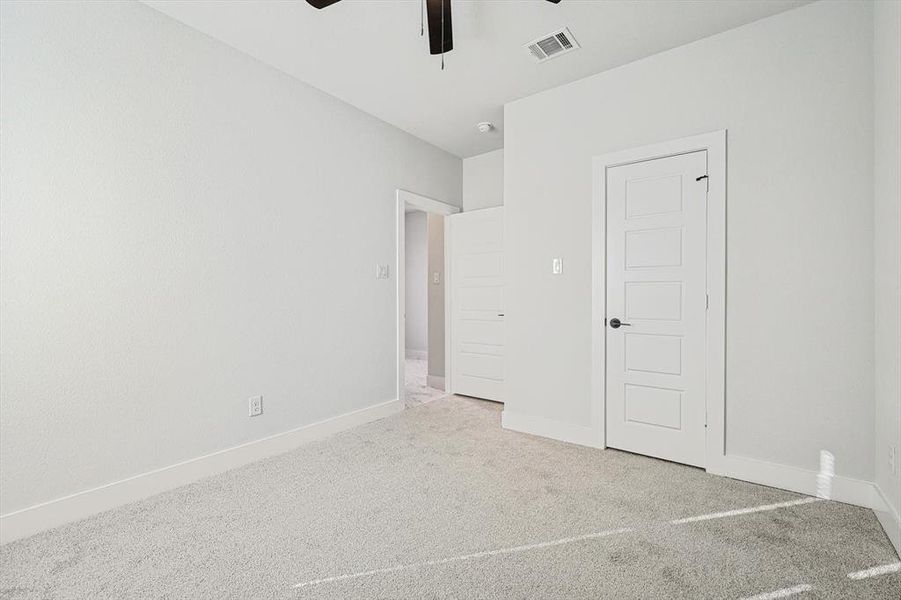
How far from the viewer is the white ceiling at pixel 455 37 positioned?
7.95 ft

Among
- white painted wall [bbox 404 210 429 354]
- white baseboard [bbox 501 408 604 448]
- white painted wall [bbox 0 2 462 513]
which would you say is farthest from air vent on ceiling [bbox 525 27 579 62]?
white painted wall [bbox 404 210 429 354]

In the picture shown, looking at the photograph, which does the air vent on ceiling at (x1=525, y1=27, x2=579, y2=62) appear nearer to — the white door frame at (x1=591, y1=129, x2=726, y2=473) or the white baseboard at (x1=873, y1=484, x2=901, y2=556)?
the white door frame at (x1=591, y1=129, x2=726, y2=473)

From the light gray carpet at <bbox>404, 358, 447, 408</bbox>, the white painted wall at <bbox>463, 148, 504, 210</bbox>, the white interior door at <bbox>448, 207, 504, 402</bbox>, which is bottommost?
the light gray carpet at <bbox>404, 358, 447, 408</bbox>

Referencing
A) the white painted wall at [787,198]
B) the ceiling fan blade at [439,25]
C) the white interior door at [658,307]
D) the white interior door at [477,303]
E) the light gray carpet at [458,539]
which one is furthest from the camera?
the white interior door at [477,303]

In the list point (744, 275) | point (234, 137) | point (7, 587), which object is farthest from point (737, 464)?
point (234, 137)

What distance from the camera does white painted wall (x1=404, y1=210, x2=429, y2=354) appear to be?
785cm

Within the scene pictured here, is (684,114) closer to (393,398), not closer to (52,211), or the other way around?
(393,398)

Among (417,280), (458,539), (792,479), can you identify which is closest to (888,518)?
(792,479)

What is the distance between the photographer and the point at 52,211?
2.09 meters

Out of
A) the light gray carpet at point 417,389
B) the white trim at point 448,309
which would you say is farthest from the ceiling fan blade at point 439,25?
the light gray carpet at point 417,389

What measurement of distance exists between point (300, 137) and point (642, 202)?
262 centimetres

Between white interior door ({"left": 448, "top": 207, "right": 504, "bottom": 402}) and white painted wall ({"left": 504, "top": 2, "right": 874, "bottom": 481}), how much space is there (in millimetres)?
1380

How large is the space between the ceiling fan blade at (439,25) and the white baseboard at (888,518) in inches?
123

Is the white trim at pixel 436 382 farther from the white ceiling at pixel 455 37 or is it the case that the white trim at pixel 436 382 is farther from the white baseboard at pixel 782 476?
the white ceiling at pixel 455 37
